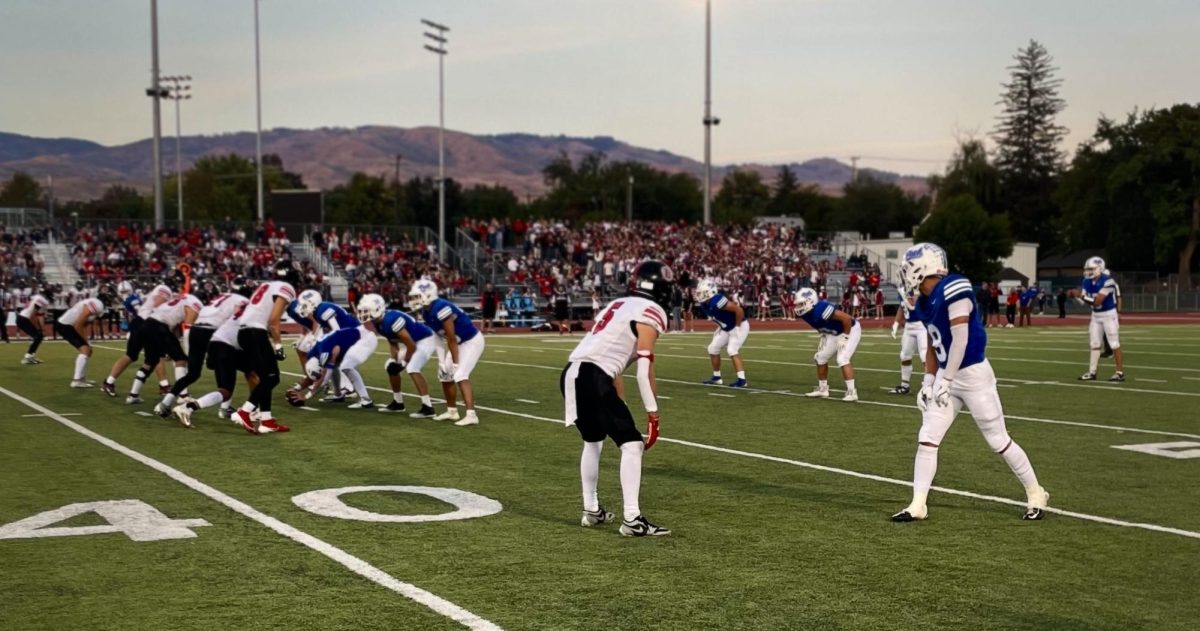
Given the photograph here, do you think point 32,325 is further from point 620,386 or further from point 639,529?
point 639,529

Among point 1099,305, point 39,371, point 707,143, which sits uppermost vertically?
point 707,143

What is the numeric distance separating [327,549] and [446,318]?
6558 mm

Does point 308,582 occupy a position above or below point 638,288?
below

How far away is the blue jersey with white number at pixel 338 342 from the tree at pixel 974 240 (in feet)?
211

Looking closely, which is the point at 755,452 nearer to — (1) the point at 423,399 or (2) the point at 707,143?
(1) the point at 423,399

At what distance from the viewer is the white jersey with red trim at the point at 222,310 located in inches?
500

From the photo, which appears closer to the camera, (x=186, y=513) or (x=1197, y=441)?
(x=186, y=513)

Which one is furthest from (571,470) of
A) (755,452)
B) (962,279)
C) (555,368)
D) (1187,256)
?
(1187,256)

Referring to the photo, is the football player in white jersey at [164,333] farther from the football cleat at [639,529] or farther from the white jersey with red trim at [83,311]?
the football cleat at [639,529]

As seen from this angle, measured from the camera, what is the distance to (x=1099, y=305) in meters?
18.1

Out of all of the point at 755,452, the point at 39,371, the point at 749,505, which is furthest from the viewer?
the point at 39,371

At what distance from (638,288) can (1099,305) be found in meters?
13.1

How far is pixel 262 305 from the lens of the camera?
12.2 metres

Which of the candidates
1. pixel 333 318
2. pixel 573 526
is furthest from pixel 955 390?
pixel 333 318
